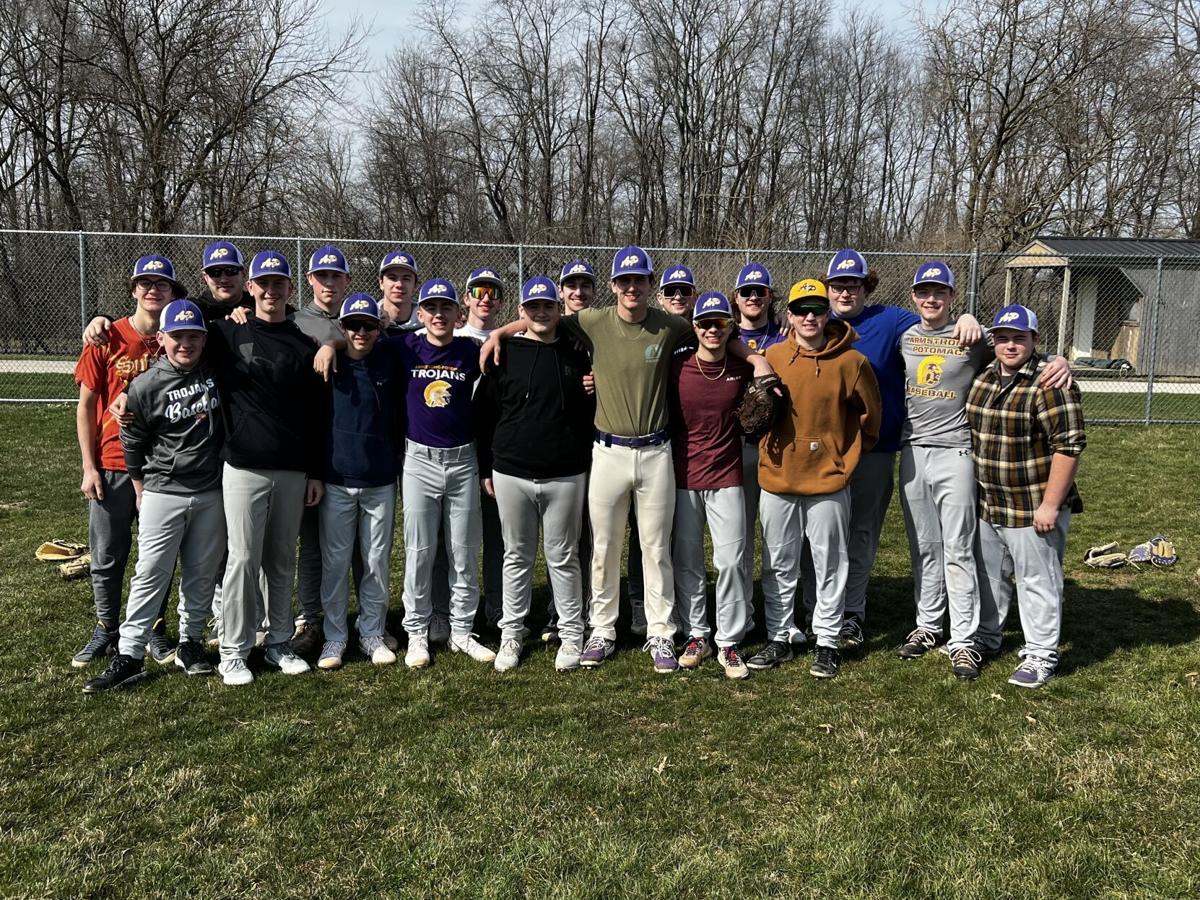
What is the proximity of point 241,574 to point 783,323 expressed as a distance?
3.46 m

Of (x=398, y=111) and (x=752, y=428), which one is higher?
(x=398, y=111)

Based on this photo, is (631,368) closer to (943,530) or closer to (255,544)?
(943,530)

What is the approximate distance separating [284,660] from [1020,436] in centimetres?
397

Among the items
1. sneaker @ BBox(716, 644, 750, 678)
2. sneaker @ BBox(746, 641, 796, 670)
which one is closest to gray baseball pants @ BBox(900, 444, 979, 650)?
sneaker @ BBox(746, 641, 796, 670)

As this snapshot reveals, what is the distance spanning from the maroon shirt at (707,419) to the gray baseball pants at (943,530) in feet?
3.42

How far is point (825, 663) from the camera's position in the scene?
176 inches

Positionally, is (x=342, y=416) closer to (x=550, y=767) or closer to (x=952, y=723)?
(x=550, y=767)

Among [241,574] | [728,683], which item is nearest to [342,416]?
[241,574]

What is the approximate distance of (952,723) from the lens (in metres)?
3.89

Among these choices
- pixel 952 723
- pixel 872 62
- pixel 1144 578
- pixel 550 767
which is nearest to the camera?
pixel 550 767

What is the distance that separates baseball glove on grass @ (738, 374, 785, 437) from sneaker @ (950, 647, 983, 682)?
1609mm

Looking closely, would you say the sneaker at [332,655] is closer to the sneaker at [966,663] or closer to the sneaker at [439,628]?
the sneaker at [439,628]

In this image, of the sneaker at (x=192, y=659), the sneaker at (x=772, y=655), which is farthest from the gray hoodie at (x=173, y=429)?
the sneaker at (x=772, y=655)

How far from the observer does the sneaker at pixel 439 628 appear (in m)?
4.91
